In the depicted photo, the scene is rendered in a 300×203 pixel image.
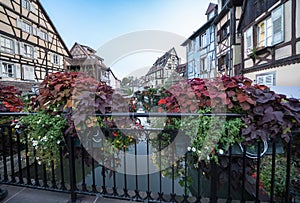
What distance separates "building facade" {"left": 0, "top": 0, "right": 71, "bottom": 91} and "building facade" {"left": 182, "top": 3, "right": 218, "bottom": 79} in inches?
455

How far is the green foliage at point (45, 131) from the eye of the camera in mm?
1318

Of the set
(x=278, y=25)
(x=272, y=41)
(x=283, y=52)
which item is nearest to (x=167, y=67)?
(x=272, y=41)

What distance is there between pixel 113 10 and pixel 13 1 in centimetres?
741

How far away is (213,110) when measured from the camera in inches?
45.1

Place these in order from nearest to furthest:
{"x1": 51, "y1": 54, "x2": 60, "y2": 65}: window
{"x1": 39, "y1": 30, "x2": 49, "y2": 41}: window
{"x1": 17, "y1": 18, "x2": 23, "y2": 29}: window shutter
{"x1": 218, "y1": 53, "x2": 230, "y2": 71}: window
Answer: {"x1": 218, "y1": 53, "x2": 230, "y2": 71}: window < {"x1": 17, "y1": 18, "x2": 23, "y2": 29}: window shutter < {"x1": 39, "y1": 30, "x2": 49, "y2": 41}: window < {"x1": 51, "y1": 54, "x2": 60, "y2": 65}: window

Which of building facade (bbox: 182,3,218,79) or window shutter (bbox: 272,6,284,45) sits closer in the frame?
window shutter (bbox: 272,6,284,45)

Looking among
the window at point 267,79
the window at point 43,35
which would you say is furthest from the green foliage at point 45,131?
the window at point 43,35

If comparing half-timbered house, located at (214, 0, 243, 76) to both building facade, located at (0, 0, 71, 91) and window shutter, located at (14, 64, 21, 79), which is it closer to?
building facade, located at (0, 0, 71, 91)

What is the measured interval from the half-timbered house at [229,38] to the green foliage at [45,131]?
367 inches

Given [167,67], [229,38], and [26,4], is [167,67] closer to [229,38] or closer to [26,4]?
[229,38]

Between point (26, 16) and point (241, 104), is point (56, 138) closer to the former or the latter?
point (241, 104)

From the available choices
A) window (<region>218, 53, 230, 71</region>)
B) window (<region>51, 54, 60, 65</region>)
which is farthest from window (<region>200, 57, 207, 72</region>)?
Answer: window (<region>51, 54, 60, 65</region>)

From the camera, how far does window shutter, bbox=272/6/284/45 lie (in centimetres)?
522

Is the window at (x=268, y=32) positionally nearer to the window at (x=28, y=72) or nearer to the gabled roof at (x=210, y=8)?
the gabled roof at (x=210, y=8)
